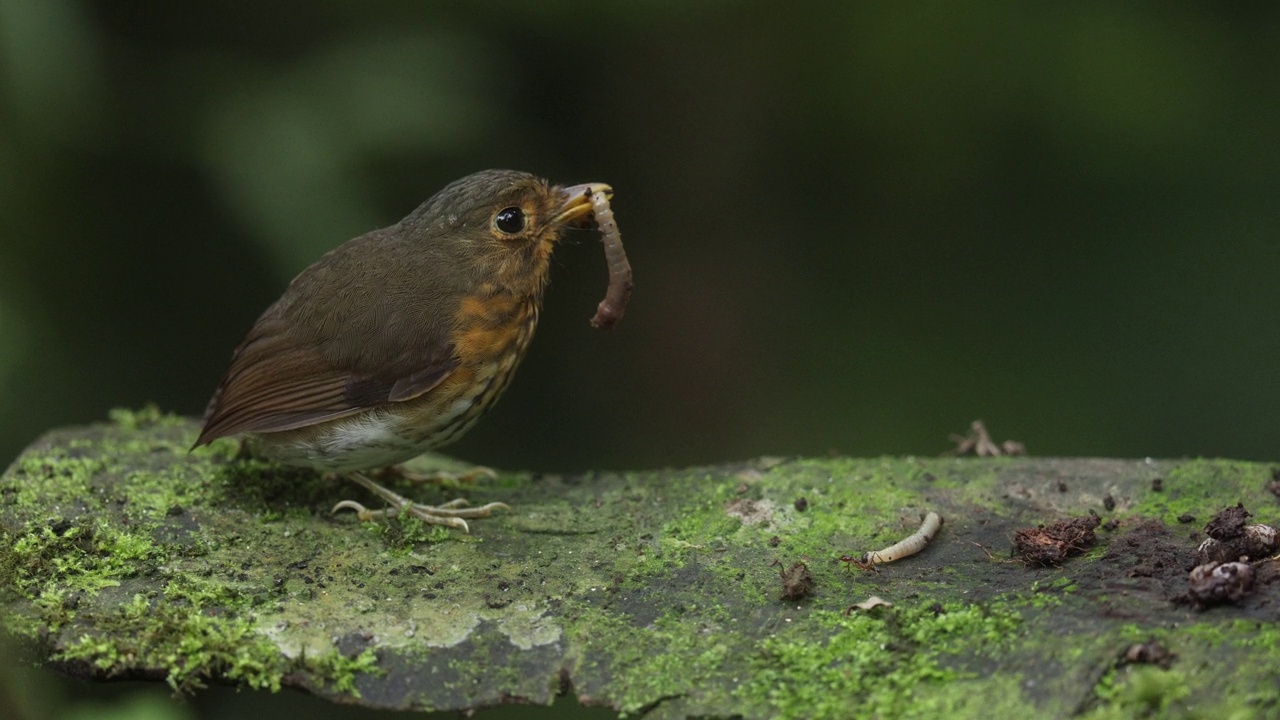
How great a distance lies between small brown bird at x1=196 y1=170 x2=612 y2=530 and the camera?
4027 mm

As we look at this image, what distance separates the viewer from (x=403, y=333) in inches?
160

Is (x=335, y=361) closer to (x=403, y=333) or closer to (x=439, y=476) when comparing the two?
(x=403, y=333)

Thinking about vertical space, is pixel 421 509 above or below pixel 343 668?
above

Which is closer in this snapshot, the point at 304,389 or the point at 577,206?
the point at 304,389

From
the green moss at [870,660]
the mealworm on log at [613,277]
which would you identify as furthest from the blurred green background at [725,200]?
the green moss at [870,660]

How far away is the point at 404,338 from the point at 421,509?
1.85 feet

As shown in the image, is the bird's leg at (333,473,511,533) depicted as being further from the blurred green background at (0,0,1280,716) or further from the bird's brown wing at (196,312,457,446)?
the blurred green background at (0,0,1280,716)

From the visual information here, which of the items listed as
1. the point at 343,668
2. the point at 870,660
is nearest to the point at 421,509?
the point at 343,668

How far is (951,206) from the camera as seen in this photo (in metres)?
6.61

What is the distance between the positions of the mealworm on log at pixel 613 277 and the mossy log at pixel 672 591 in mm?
597

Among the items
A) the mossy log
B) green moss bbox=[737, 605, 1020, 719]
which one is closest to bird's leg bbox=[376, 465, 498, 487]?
the mossy log

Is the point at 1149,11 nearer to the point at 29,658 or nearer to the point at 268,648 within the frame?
the point at 268,648


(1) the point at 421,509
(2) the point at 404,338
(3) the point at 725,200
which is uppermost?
(3) the point at 725,200

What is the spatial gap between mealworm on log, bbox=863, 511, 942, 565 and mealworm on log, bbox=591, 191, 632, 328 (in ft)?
4.14
